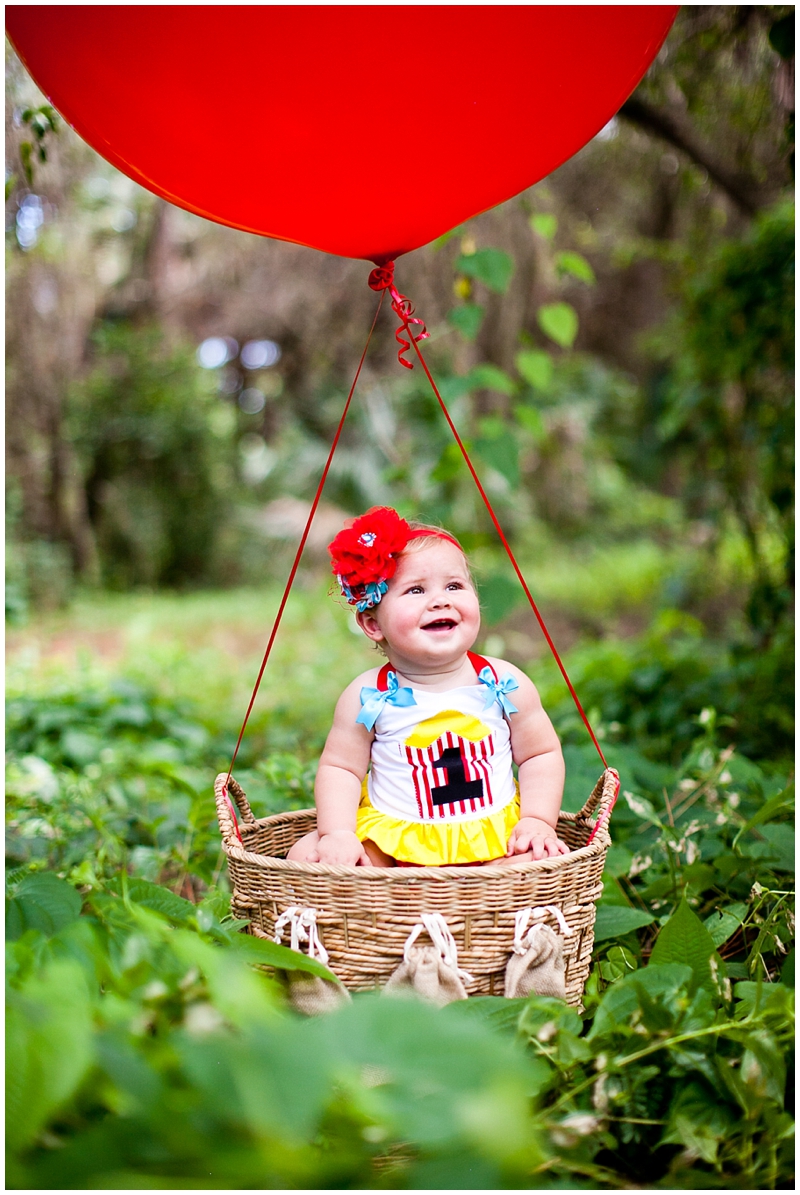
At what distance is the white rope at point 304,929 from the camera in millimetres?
1190

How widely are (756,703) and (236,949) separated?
2.25 m

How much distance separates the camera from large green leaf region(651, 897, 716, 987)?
1.13 metres

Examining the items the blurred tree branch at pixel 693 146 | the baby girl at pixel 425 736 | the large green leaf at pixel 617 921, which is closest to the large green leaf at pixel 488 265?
the blurred tree branch at pixel 693 146

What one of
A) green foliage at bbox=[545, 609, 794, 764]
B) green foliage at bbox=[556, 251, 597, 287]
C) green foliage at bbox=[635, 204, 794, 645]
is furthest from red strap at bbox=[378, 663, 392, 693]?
green foliage at bbox=[635, 204, 794, 645]

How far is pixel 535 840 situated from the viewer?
1.35 metres

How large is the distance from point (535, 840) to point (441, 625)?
372mm

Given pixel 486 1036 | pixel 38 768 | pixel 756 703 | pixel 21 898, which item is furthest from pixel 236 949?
pixel 756 703

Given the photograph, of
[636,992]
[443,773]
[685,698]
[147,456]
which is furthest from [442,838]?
[147,456]

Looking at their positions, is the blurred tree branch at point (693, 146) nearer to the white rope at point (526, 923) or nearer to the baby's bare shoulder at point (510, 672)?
the baby's bare shoulder at point (510, 672)

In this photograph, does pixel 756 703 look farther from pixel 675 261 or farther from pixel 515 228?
pixel 515 228

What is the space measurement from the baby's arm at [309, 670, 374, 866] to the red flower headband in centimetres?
14

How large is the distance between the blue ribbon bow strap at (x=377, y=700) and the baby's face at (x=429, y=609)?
0.20 ft

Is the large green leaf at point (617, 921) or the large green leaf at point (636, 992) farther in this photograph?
the large green leaf at point (617, 921)

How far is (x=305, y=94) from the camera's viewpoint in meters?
1.27
